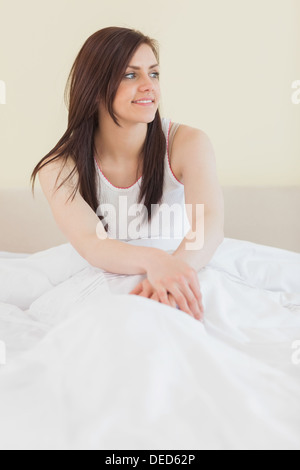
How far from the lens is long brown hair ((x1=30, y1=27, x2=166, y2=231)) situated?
1609 mm

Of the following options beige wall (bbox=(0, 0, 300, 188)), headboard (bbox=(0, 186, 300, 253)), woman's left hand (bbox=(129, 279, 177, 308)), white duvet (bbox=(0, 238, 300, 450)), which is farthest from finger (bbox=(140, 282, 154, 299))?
beige wall (bbox=(0, 0, 300, 188))

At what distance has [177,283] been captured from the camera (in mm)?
1205

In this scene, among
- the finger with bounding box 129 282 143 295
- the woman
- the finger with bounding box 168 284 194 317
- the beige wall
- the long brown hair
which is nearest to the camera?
the finger with bounding box 168 284 194 317

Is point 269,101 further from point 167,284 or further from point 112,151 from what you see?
point 167,284

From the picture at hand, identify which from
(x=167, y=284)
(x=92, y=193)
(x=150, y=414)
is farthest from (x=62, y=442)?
(x=92, y=193)

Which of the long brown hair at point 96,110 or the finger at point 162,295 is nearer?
the finger at point 162,295

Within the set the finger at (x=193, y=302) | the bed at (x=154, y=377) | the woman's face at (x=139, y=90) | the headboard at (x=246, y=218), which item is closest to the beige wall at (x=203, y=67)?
the headboard at (x=246, y=218)

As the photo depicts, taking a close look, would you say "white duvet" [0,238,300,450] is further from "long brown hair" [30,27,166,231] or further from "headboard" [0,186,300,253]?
"headboard" [0,186,300,253]

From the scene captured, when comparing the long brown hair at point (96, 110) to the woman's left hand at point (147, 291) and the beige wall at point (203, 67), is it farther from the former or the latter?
the beige wall at point (203, 67)

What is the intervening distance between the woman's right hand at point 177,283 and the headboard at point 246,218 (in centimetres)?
132

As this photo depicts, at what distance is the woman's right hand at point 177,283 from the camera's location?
46.1 inches

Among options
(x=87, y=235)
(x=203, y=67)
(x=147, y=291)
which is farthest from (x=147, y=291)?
(x=203, y=67)

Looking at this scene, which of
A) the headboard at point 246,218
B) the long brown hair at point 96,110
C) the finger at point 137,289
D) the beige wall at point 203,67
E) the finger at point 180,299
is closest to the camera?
the finger at point 180,299

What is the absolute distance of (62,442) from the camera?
705mm
